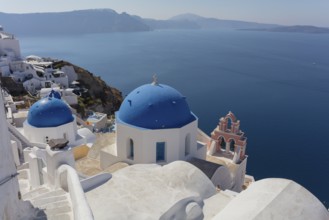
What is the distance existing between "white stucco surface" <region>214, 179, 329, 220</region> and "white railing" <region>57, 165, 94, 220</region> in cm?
406

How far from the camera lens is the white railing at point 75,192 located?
508cm

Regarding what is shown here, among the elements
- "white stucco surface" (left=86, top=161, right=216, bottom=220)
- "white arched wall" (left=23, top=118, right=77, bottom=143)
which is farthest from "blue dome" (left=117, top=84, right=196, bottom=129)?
"white arched wall" (left=23, top=118, right=77, bottom=143)

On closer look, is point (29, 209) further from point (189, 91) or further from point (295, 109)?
point (189, 91)

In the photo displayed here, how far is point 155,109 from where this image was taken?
13352mm

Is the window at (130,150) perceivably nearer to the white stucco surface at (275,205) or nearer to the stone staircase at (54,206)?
the white stucco surface at (275,205)

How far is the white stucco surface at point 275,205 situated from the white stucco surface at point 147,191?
1707mm

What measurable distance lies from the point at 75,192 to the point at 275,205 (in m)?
5.36

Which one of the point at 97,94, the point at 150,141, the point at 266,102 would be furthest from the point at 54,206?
A: the point at 266,102

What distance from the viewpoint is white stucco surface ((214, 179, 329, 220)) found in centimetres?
793

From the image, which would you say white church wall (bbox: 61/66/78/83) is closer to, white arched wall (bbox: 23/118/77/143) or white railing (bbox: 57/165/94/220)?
white arched wall (bbox: 23/118/77/143)

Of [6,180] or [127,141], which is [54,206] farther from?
[127,141]

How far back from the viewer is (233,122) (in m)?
16.7

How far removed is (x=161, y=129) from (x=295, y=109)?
4199cm

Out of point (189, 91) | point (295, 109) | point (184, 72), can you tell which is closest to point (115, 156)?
point (295, 109)
